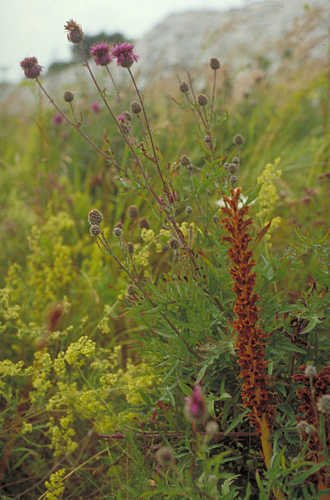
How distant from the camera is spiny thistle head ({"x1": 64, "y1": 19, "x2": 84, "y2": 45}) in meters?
1.15

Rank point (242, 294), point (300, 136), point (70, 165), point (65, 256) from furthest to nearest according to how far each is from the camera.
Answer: point (300, 136) → point (70, 165) → point (65, 256) → point (242, 294)

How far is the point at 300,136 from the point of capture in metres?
4.29

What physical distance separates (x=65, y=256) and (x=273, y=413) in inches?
48.7

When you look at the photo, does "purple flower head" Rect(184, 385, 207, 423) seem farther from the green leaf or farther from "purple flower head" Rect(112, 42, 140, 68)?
"purple flower head" Rect(112, 42, 140, 68)

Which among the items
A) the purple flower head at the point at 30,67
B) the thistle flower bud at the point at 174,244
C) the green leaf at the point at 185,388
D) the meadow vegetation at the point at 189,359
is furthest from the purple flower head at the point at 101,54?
the green leaf at the point at 185,388

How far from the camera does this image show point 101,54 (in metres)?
1.19

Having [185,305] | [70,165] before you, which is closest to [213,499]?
[185,305]

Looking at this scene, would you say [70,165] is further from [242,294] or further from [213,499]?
[213,499]

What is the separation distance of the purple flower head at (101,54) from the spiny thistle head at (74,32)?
0.15 ft

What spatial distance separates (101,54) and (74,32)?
83mm

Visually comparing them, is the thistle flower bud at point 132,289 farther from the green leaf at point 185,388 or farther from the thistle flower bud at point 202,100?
the thistle flower bud at point 202,100

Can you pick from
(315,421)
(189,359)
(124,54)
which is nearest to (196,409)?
(315,421)

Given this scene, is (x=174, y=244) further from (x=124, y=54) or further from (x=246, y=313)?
(x=124, y=54)

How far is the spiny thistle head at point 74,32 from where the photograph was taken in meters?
1.15
